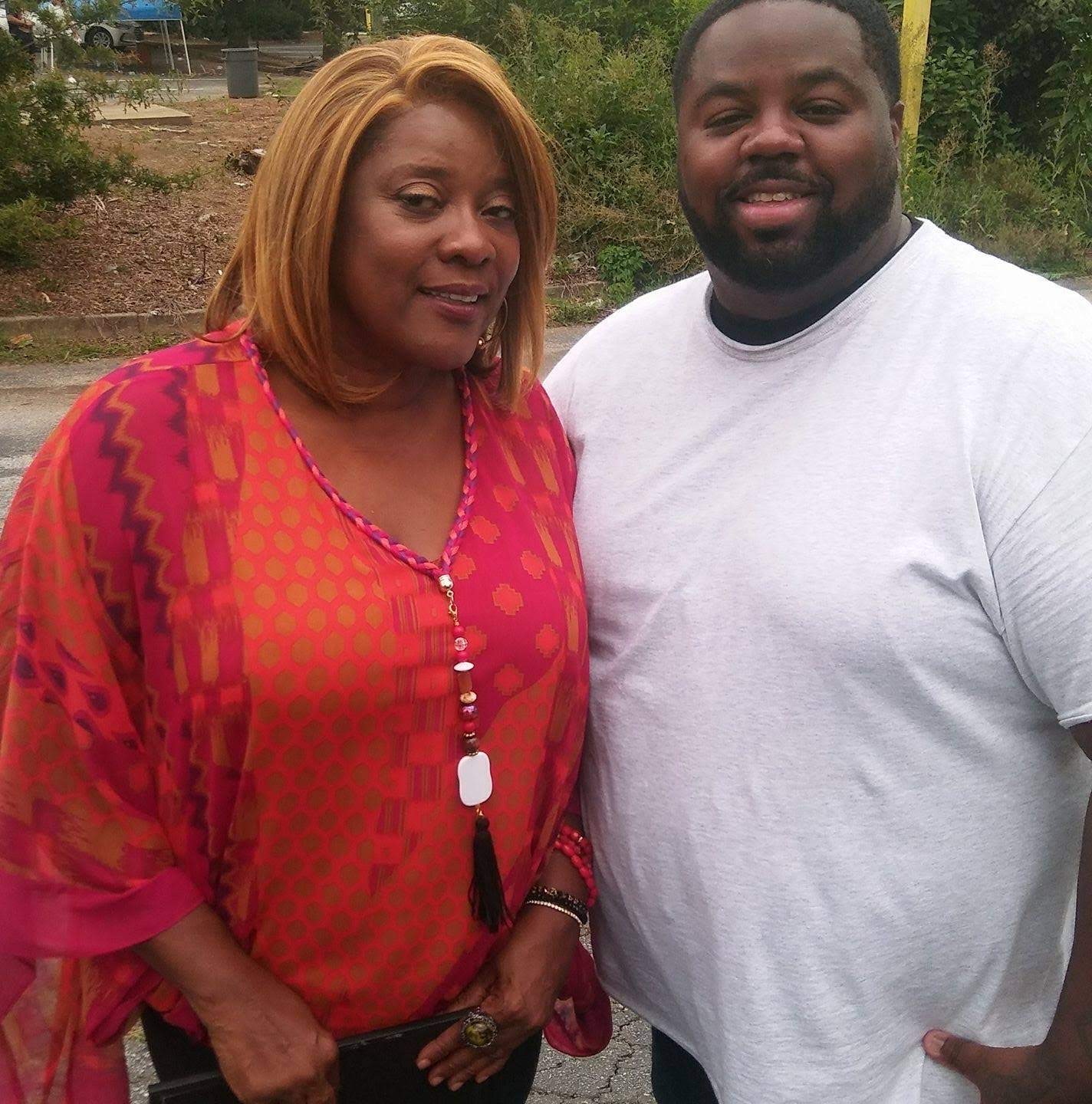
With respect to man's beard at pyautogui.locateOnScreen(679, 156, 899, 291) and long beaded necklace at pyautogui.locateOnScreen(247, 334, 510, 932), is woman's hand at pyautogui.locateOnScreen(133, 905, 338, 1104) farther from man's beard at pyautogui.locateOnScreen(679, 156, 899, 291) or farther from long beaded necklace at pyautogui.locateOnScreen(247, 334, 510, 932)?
man's beard at pyautogui.locateOnScreen(679, 156, 899, 291)

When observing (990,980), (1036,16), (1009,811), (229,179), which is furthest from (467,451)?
(1036,16)

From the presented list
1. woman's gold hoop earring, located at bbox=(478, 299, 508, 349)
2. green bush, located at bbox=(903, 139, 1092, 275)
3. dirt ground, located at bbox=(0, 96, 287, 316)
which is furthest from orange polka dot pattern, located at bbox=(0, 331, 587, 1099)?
green bush, located at bbox=(903, 139, 1092, 275)

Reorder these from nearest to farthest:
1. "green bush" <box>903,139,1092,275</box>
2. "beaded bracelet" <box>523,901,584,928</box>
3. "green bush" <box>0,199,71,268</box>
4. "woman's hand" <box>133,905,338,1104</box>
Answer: "woman's hand" <box>133,905,338,1104</box> < "beaded bracelet" <box>523,901,584,928</box> < "green bush" <box>0,199,71,268</box> < "green bush" <box>903,139,1092,275</box>

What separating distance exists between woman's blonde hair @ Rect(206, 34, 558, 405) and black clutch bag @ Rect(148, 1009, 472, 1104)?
0.92 meters

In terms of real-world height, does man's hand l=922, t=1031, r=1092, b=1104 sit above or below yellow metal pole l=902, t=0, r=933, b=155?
below

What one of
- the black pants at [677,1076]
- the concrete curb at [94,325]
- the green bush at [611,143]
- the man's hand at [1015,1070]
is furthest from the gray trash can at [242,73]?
the man's hand at [1015,1070]

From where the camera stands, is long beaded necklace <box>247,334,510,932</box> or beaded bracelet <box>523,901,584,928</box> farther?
beaded bracelet <box>523,901,584,928</box>

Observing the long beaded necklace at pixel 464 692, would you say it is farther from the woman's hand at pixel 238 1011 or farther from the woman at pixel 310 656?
the woman's hand at pixel 238 1011

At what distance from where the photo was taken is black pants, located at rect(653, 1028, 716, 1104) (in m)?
2.03

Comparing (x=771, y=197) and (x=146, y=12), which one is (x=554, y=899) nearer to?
(x=771, y=197)

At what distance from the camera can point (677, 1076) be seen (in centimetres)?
209

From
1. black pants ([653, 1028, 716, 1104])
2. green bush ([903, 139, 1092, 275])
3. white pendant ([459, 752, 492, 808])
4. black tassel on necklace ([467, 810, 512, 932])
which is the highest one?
white pendant ([459, 752, 492, 808])

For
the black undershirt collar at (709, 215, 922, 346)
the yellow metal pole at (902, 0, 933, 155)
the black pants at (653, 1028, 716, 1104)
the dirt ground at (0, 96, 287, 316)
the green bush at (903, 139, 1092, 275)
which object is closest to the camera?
the black undershirt collar at (709, 215, 922, 346)

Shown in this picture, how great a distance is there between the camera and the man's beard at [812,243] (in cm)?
168
